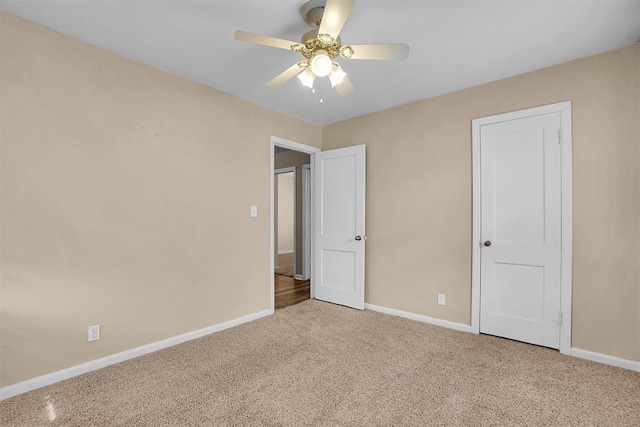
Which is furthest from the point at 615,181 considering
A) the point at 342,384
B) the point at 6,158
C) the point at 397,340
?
the point at 6,158

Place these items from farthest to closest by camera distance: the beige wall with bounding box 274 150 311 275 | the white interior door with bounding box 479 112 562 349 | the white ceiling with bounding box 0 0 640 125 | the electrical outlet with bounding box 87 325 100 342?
the beige wall with bounding box 274 150 311 275 → the white interior door with bounding box 479 112 562 349 → the electrical outlet with bounding box 87 325 100 342 → the white ceiling with bounding box 0 0 640 125

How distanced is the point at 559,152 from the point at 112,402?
3720 mm

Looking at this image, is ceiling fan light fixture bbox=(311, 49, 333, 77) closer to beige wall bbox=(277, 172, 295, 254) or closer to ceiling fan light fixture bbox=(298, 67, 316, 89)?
ceiling fan light fixture bbox=(298, 67, 316, 89)

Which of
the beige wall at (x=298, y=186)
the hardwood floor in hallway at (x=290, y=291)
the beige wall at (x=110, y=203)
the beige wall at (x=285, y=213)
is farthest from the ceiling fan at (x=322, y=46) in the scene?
the beige wall at (x=285, y=213)

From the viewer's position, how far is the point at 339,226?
394cm

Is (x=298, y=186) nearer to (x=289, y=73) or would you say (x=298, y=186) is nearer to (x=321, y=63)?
(x=289, y=73)

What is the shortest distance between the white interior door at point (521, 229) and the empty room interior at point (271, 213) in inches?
0.6

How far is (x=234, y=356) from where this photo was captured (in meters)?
2.51

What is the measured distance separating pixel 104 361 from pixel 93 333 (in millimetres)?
236

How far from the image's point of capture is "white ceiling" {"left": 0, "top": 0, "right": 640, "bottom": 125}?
1.87 m

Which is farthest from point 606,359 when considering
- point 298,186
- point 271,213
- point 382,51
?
point 298,186

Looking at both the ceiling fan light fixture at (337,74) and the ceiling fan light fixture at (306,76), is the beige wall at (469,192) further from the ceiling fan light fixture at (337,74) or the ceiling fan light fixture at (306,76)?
the ceiling fan light fixture at (306,76)

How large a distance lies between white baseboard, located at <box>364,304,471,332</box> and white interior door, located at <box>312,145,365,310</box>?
191 mm

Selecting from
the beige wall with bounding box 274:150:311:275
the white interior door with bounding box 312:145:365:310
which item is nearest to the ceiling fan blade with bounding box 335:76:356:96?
the white interior door with bounding box 312:145:365:310
